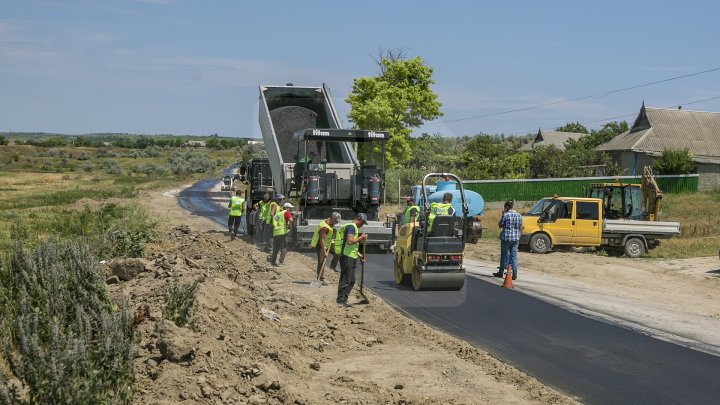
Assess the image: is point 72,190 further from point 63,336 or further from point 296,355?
point 63,336

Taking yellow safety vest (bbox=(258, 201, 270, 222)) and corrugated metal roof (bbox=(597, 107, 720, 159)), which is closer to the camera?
yellow safety vest (bbox=(258, 201, 270, 222))

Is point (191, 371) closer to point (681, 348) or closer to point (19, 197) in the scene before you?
point (681, 348)

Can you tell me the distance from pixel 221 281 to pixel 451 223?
4.61 metres

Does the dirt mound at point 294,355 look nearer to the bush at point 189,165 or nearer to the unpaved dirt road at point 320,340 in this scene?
the unpaved dirt road at point 320,340

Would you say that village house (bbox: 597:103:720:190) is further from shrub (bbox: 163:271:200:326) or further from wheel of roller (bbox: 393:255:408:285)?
shrub (bbox: 163:271:200:326)

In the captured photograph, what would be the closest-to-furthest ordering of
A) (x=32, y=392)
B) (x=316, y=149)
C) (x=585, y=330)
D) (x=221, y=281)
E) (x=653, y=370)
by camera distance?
(x=32, y=392)
(x=653, y=370)
(x=585, y=330)
(x=221, y=281)
(x=316, y=149)

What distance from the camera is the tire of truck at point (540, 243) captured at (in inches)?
1070

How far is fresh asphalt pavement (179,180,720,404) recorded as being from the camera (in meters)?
10.1

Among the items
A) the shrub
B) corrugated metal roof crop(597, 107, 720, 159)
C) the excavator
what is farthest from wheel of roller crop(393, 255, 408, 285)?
corrugated metal roof crop(597, 107, 720, 159)

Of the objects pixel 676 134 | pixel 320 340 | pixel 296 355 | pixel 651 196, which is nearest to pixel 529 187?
pixel 676 134

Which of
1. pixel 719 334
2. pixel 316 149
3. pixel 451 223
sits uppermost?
pixel 316 149

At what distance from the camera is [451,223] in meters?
16.3

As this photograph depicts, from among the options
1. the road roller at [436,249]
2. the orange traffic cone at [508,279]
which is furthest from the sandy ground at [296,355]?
the orange traffic cone at [508,279]

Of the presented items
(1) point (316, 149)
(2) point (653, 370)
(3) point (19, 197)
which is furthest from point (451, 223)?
(3) point (19, 197)
